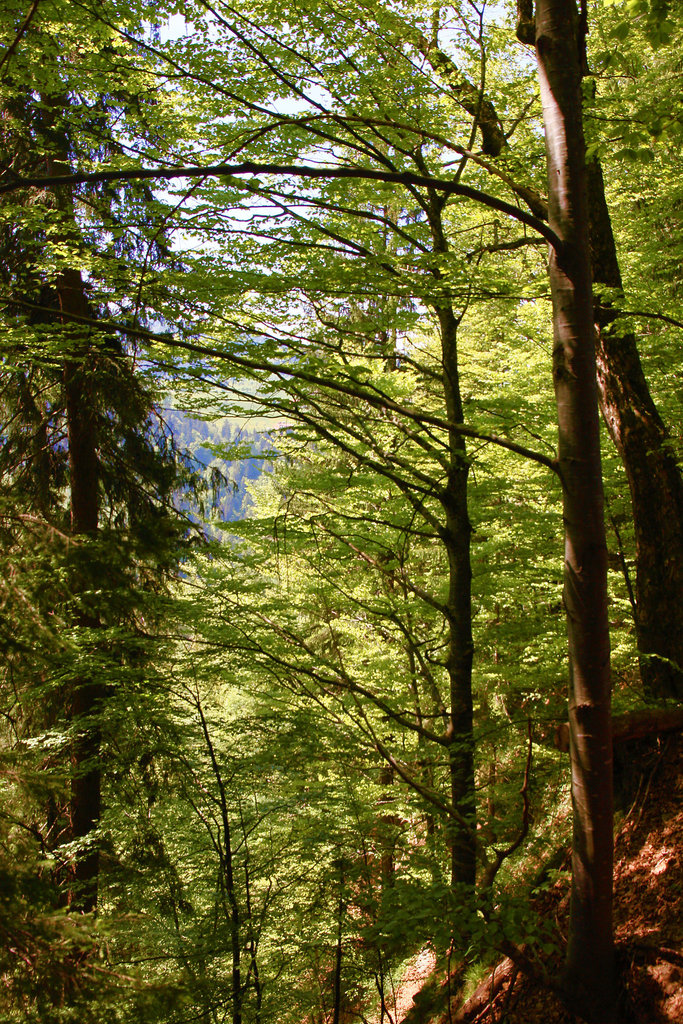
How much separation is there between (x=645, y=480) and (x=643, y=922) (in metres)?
2.61

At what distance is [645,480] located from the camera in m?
4.20

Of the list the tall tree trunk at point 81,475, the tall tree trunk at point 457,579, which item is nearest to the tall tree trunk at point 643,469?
the tall tree trunk at point 457,579

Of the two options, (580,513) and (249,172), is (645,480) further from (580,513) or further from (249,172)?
(249,172)

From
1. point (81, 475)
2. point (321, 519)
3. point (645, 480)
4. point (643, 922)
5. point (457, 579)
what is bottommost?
point (643, 922)

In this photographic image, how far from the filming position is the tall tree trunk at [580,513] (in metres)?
2.19

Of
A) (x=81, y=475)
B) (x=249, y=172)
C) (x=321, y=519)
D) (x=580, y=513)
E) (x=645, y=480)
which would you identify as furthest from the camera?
(x=81, y=475)

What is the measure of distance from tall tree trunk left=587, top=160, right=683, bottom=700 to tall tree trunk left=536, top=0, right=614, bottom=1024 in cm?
184

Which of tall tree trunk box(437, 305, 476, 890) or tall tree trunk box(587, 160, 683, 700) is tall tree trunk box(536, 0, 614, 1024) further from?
tall tree trunk box(437, 305, 476, 890)

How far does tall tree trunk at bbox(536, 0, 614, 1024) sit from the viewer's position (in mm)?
2188

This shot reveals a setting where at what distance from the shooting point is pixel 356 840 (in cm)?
481

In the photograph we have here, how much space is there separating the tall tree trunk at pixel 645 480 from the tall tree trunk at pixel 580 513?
6.04 feet

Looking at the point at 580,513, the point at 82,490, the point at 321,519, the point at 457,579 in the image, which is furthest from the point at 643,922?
the point at 82,490

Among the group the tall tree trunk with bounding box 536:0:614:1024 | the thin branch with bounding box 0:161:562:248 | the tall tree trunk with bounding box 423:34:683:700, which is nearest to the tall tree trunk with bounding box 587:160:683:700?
the tall tree trunk with bounding box 423:34:683:700

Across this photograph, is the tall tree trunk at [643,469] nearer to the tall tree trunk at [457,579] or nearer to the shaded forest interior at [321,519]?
the shaded forest interior at [321,519]
